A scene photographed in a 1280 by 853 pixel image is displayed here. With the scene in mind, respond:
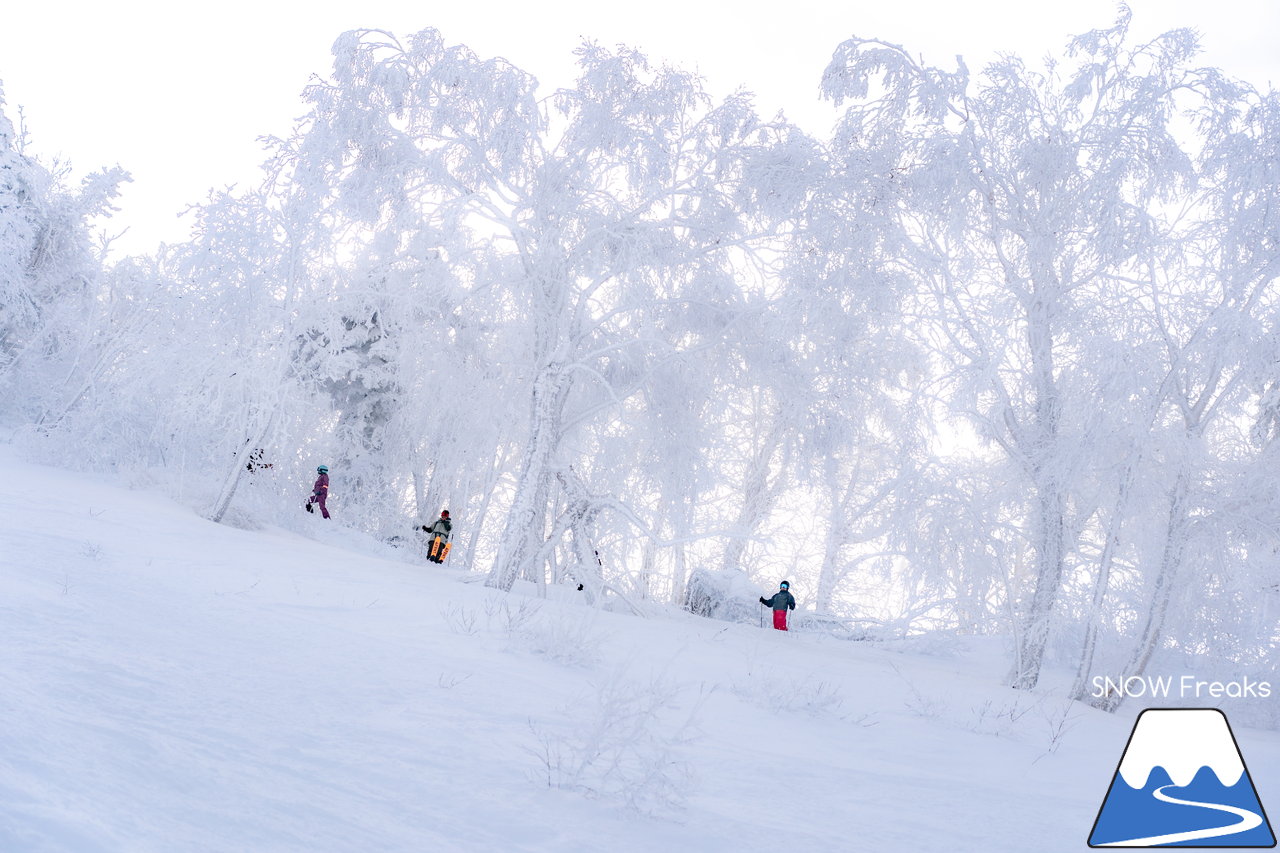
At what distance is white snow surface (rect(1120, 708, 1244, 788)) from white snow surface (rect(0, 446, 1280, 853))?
22.9 inches

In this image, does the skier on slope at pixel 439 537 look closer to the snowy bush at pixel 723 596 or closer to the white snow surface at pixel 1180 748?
the snowy bush at pixel 723 596

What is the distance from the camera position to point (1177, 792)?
3908 millimetres

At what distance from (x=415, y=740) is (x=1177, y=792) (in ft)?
11.5

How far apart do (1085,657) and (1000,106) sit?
27.5 ft

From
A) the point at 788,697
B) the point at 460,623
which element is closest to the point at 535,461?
the point at 460,623

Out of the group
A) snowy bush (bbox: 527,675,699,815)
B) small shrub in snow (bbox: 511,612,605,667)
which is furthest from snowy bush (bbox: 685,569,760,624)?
snowy bush (bbox: 527,675,699,815)

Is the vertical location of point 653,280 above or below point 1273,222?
below

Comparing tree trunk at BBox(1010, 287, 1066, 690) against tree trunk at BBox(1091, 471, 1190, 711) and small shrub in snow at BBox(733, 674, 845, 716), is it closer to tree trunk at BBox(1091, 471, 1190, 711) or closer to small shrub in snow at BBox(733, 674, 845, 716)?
tree trunk at BBox(1091, 471, 1190, 711)

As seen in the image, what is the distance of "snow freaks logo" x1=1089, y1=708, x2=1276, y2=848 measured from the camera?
383cm

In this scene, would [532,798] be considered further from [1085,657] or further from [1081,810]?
[1085,657]

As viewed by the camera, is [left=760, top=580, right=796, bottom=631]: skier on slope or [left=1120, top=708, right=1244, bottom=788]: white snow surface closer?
[left=1120, top=708, right=1244, bottom=788]: white snow surface

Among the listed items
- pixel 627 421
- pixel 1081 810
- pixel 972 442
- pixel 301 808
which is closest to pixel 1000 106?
pixel 972 442

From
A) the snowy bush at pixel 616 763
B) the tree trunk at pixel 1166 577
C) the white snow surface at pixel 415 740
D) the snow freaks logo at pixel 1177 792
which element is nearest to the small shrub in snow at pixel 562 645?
the white snow surface at pixel 415 740

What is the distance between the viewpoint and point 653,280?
45.8ft
